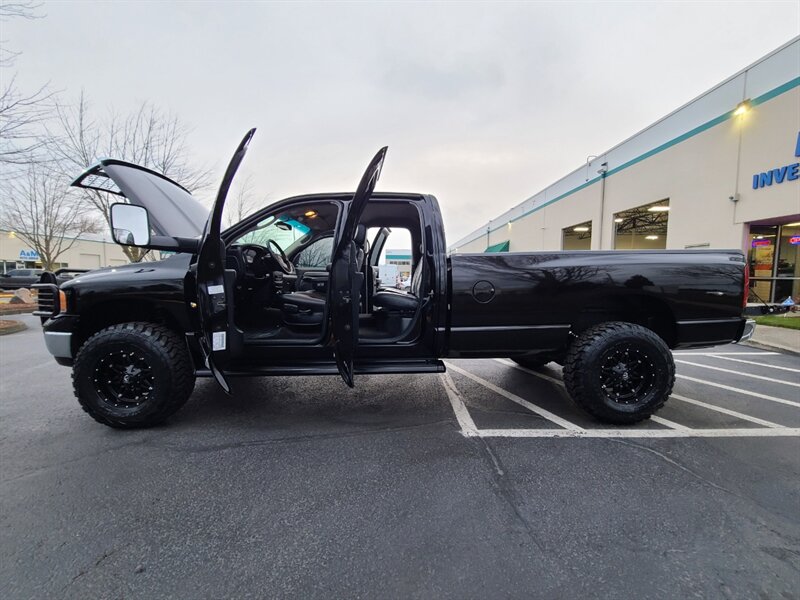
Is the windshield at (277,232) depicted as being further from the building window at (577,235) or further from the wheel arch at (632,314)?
the building window at (577,235)

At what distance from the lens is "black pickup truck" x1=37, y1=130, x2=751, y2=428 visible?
9.65ft

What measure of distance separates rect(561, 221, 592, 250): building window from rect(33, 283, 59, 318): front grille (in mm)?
19492

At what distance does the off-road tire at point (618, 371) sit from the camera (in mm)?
3057

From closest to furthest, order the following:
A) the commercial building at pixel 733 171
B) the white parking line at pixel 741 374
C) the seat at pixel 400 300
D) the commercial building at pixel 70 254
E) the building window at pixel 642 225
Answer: the seat at pixel 400 300, the white parking line at pixel 741 374, the commercial building at pixel 733 171, the building window at pixel 642 225, the commercial building at pixel 70 254

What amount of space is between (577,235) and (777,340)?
50.8ft

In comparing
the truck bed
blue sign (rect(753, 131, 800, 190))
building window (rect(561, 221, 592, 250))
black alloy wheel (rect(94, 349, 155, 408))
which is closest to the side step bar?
the truck bed

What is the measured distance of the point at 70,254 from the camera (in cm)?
3875

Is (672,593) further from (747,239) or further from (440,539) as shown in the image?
(747,239)

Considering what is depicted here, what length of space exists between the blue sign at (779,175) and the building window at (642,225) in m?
3.36

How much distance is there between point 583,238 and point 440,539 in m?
23.9

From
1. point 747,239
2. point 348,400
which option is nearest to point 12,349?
point 348,400

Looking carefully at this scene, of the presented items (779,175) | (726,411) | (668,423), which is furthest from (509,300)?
→ (779,175)

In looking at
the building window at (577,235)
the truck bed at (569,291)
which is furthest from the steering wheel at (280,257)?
the building window at (577,235)

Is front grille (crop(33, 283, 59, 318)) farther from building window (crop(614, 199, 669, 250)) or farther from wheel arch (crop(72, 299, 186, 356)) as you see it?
building window (crop(614, 199, 669, 250))
